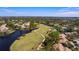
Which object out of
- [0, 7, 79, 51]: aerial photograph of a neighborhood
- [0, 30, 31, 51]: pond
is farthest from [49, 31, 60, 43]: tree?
[0, 30, 31, 51]: pond

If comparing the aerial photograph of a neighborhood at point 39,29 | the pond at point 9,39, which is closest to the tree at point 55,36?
the aerial photograph of a neighborhood at point 39,29

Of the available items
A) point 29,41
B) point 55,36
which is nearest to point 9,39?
point 29,41

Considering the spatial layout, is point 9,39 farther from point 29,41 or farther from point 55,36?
point 55,36

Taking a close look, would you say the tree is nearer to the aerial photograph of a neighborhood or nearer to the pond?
the aerial photograph of a neighborhood

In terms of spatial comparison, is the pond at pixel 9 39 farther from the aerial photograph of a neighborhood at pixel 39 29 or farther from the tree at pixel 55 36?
the tree at pixel 55 36

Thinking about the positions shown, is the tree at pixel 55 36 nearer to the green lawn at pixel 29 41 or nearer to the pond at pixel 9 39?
the green lawn at pixel 29 41
